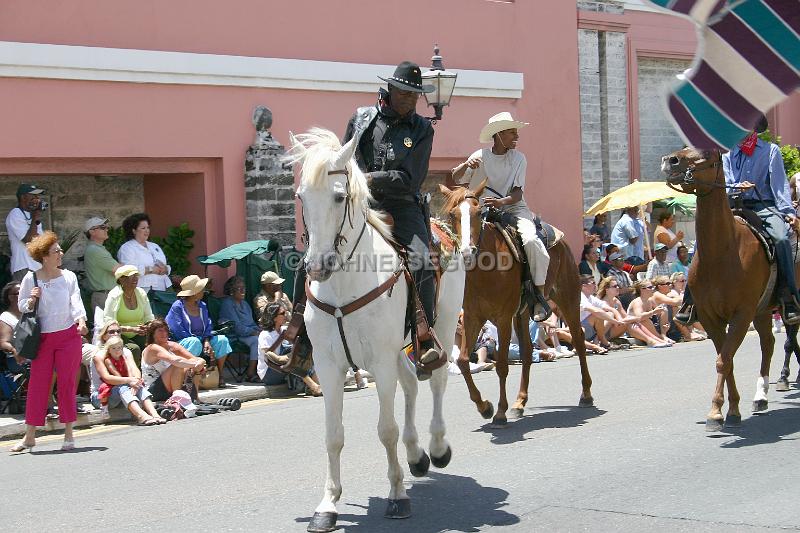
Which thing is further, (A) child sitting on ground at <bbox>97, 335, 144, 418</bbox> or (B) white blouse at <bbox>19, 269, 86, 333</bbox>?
(A) child sitting on ground at <bbox>97, 335, 144, 418</bbox>

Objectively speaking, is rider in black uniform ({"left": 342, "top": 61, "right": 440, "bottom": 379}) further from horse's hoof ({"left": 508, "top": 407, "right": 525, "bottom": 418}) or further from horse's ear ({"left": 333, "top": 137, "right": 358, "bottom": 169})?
horse's hoof ({"left": 508, "top": 407, "right": 525, "bottom": 418})

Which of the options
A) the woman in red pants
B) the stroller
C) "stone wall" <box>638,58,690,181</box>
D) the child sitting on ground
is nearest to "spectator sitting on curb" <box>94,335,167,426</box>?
the child sitting on ground

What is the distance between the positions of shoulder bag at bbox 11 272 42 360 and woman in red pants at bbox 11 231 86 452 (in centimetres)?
7

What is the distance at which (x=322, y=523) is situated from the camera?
6.87 m

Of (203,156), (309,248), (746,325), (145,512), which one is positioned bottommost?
(145,512)

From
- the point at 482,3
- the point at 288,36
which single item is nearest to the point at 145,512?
the point at 288,36

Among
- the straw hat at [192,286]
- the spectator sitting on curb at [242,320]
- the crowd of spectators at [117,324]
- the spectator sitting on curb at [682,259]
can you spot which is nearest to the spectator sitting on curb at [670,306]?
the spectator sitting on curb at [682,259]

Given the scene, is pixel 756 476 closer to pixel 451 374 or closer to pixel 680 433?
pixel 680 433

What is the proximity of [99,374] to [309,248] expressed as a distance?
20.9ft

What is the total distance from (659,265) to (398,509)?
13389 millimetres

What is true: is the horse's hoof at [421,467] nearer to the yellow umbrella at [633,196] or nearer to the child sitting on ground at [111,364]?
the child sitting on ground at [111,364]

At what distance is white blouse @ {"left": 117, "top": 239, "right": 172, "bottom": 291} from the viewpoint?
14672 millimetres

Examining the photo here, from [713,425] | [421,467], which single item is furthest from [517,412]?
[421,467]

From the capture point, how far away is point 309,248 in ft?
21.9
